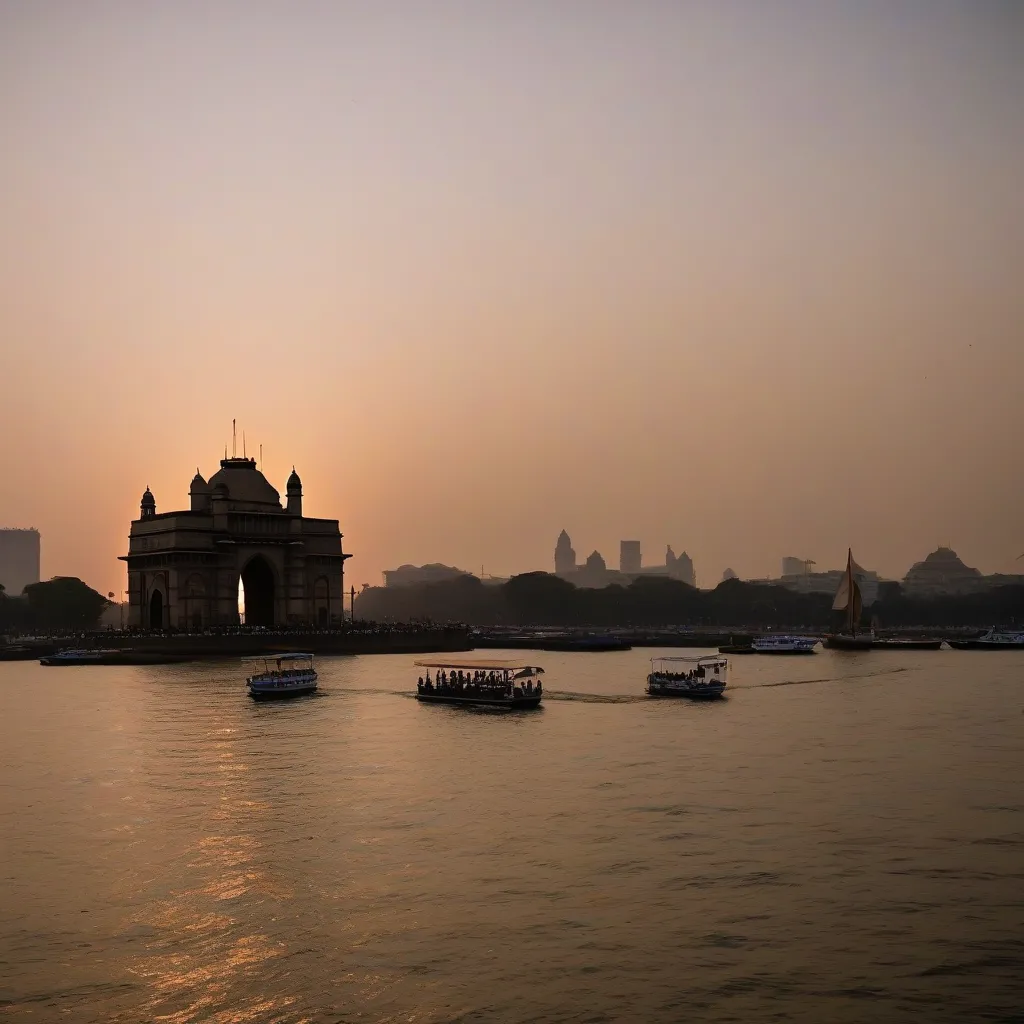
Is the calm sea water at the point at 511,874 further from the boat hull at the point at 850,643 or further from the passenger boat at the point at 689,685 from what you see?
the boat hull at the point at 850,643

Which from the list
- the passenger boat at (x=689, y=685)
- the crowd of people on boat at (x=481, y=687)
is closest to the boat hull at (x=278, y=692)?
the crowd of people on boat at (x=481, y=687)

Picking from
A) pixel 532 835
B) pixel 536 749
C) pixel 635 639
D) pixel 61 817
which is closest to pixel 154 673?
pixel 536 749

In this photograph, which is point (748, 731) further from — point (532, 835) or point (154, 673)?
point (154, 673)

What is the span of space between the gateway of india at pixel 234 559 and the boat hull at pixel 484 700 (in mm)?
61247

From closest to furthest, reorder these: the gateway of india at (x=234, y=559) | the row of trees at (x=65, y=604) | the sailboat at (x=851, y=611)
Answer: the gateway of india at (x=234, y=559) → the sailboat at (x=851, y=611) → the row of trees at (x=65, y=604)

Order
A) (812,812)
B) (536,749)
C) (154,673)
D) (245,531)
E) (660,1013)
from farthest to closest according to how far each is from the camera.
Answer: (245,531) < (154,673) < (536,749) < (812,812) < (660,1013)

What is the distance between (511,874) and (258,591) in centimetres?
11648

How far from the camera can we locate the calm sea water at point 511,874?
934 inches

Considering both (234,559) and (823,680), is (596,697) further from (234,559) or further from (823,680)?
(234,559)

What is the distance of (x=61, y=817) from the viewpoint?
3975 cm

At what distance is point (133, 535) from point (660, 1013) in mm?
128969

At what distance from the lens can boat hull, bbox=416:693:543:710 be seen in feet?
238

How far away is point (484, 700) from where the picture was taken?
74.7 meters

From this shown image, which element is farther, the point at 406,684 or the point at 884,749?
the point at 406,684
